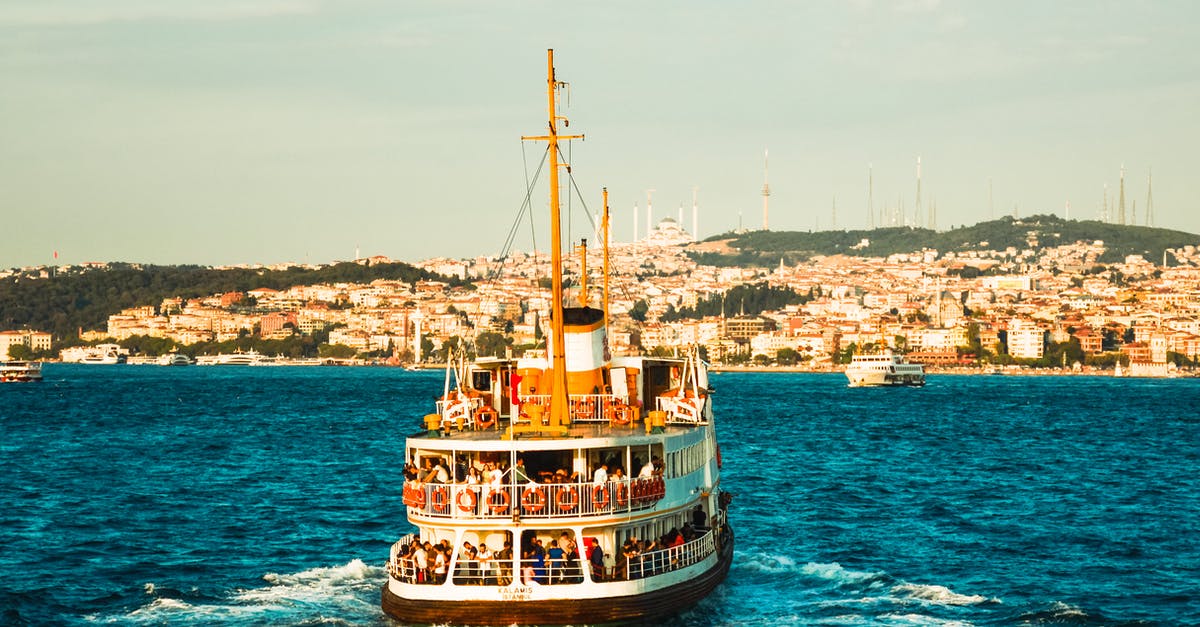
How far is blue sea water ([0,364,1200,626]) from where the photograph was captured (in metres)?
31.4

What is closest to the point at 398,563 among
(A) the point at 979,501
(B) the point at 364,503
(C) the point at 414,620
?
(C) the point at 414,620

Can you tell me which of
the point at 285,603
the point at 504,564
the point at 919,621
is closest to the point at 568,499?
the point at 504,564

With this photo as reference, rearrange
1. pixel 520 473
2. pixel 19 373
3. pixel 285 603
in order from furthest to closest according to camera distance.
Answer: pixel 19 373 < pixel 285 603 < pixel 520 473

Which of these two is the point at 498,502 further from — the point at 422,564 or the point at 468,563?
the point at 422,564

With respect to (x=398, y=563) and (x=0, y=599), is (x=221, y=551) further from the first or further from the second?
(x=398, y=563)

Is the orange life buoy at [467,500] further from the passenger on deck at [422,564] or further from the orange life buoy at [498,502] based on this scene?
the passenger on deck at [422,564]

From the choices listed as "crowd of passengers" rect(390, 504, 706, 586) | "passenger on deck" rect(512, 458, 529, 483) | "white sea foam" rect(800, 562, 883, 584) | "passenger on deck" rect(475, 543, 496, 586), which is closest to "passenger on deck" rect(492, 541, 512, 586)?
"crowd of passengers" rect(390, 504, 706, 586)

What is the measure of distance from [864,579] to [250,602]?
1230 cm

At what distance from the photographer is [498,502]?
25.4 metres

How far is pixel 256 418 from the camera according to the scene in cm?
9144

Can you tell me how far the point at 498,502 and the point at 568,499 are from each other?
3.49 feet

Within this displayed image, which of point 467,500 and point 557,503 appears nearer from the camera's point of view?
point 467,500

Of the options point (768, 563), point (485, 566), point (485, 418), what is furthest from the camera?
point (768, 563)

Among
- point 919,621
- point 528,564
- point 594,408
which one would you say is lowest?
point 919,621
